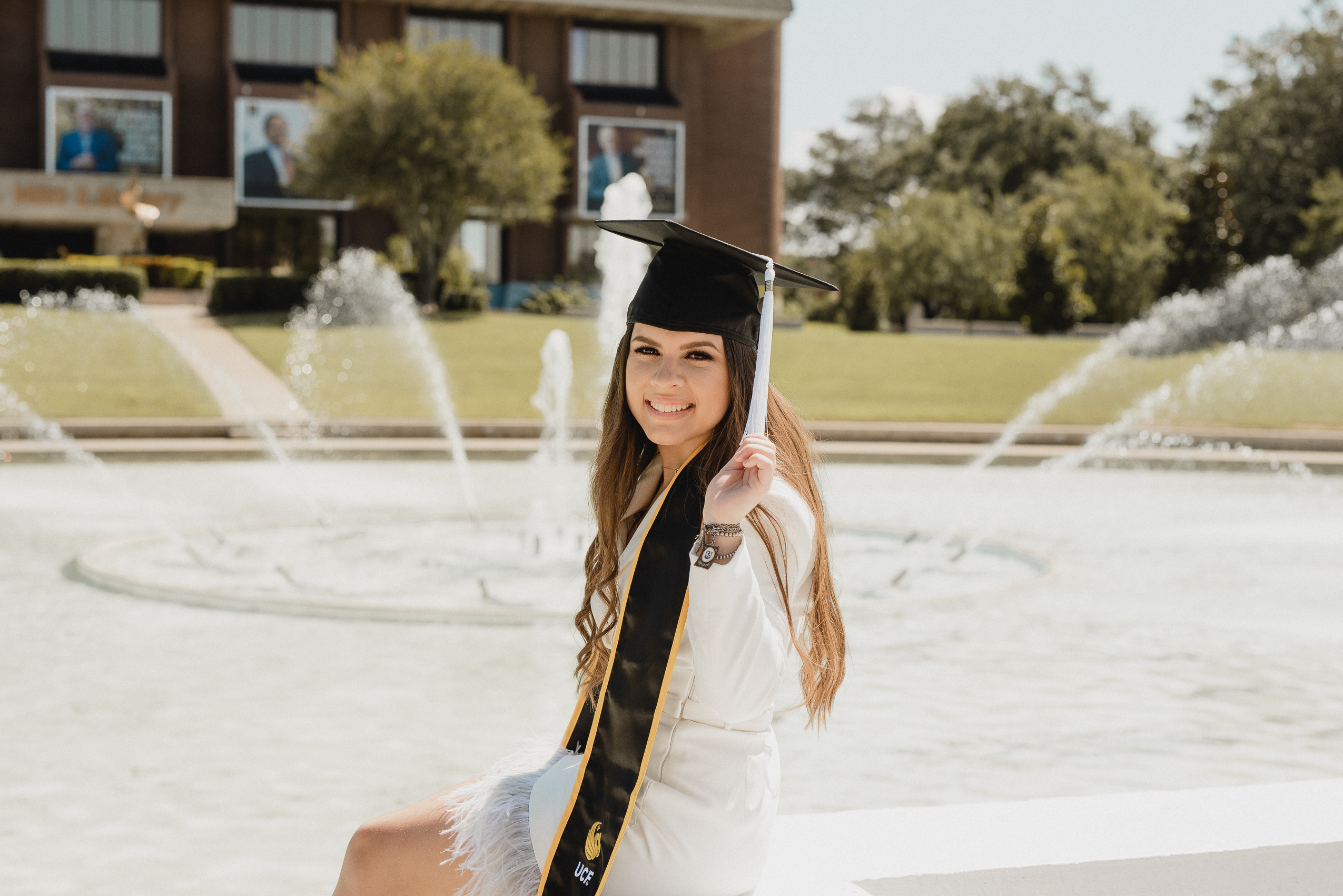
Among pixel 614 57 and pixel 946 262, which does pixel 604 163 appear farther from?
pixel 946 262

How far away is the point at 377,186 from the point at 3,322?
11331 mm

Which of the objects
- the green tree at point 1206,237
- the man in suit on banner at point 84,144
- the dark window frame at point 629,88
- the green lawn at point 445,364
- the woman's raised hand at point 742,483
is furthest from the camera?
the dark window frame at point 629,88

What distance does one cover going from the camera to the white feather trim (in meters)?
2.19

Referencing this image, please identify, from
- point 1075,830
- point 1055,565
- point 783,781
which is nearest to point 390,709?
point 783,781

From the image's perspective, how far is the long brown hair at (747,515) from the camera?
229 centimetres

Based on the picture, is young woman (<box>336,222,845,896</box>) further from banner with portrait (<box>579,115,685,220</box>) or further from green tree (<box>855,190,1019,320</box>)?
green tree (<box>855,190,1019,320</box>)

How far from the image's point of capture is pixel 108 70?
140 ft

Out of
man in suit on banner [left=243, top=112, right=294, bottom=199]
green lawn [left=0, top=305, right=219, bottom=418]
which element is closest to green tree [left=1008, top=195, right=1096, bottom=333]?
man in suit on banner [left=243, top=112, right=294, bottom=199]

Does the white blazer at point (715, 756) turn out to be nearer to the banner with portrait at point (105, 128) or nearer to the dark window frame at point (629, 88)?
the banner with portrait at point (105, 128)

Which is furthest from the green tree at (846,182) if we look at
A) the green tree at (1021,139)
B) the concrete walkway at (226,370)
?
the concrete walkway at (226,370)

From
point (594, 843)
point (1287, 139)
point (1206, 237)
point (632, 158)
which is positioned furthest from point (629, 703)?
point (1287, 139)

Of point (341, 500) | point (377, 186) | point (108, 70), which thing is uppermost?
point (108, 70)

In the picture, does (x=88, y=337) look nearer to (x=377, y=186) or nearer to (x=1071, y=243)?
(x=377, y=186)

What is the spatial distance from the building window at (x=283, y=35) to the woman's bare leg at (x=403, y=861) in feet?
150
